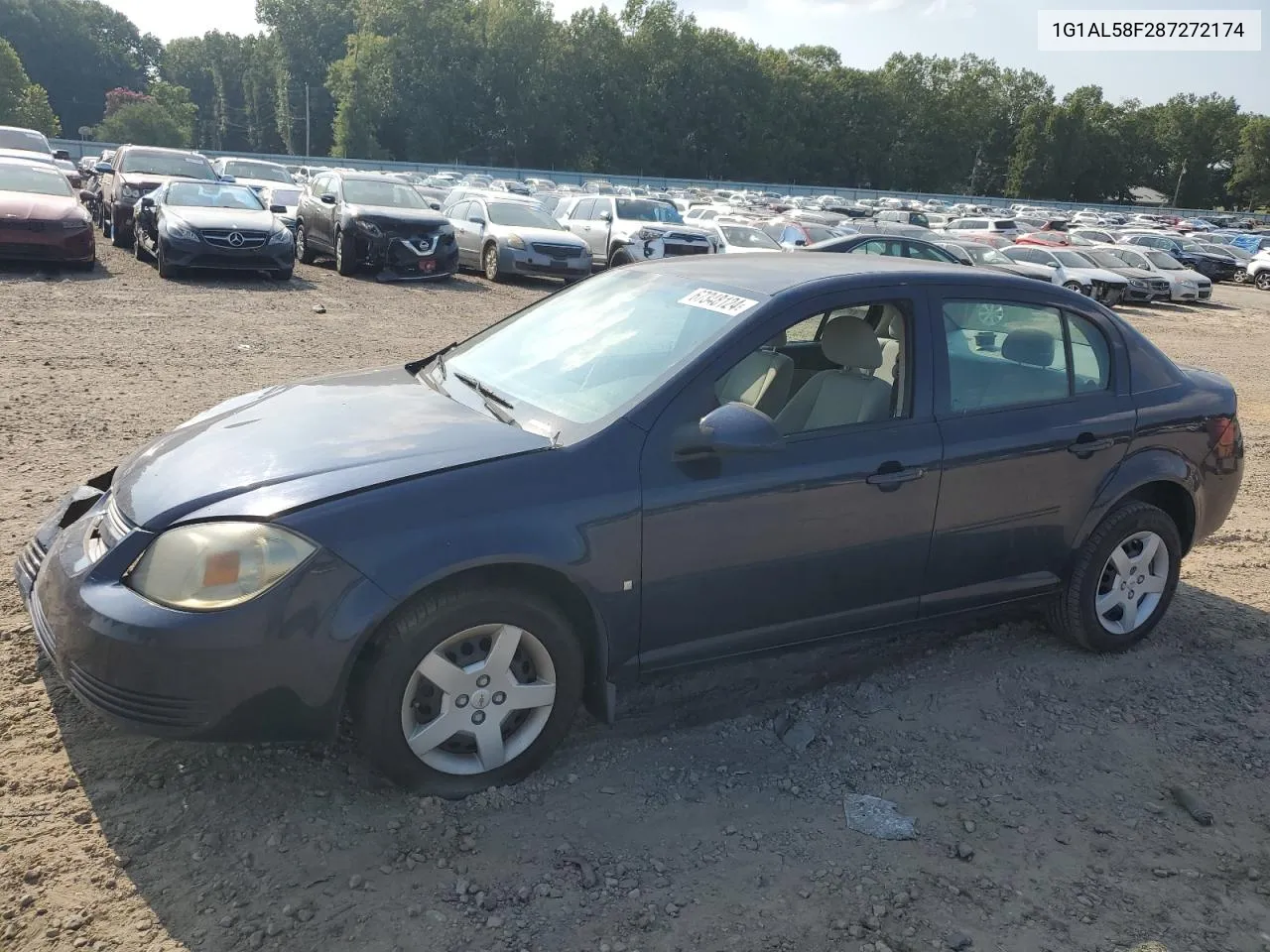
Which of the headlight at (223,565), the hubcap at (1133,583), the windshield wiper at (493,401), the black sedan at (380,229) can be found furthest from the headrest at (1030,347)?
the black sedan at (380,229)

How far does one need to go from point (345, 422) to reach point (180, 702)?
1133mm

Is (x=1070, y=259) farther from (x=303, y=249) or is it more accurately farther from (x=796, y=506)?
(x=796, y=506)

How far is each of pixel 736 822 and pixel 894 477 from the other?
4.52ft

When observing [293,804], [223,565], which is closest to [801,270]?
[223,565]

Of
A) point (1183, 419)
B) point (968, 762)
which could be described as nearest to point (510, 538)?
point (968, 762)

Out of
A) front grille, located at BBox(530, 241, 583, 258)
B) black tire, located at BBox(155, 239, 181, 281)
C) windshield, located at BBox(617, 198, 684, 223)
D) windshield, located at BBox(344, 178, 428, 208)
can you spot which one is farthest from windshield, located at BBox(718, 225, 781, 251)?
black tire, located at BBox(155, 239, 181, 281)

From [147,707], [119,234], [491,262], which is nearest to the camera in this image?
[147,707]

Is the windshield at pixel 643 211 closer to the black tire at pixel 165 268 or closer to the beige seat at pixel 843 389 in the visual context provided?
the black tire at pixel 165 268

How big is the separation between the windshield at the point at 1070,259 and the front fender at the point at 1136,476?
22344mm

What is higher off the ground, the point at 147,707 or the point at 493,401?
the point at 493,401

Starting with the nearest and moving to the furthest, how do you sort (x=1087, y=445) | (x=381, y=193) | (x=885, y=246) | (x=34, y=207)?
(x=1087, y=445) → (x=34, y=207) → (x=885, y=246) → (x=381, y=193)

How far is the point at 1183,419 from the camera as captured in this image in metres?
4.58

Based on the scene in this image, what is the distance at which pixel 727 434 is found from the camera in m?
3.29

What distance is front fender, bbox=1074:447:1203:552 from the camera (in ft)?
14.3
